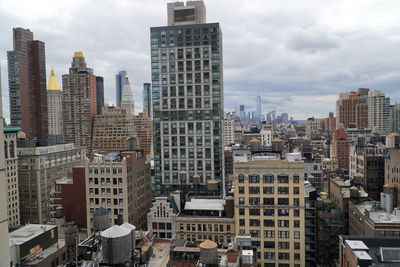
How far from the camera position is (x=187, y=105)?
122 metres

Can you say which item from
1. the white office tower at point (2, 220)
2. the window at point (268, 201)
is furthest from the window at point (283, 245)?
the white office tower at point (2, 220)

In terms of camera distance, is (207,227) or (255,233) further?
(207,227)

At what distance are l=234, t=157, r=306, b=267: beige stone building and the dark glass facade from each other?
43112mm

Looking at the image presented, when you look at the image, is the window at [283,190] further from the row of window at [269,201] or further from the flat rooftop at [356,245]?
the flat rooftop at [356,245]

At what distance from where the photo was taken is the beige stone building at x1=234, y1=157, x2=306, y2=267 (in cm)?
7506

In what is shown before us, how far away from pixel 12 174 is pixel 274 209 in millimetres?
115275

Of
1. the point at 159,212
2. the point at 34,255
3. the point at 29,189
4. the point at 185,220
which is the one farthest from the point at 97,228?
the point at 29,189

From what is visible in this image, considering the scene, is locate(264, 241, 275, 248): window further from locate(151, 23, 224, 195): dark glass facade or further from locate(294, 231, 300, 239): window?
locate(151, 23, 224, 195): dark glass facade

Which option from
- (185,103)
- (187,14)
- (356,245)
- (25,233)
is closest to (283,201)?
(356,245)

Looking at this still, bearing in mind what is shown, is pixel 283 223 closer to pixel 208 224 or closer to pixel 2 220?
pixel 208 224

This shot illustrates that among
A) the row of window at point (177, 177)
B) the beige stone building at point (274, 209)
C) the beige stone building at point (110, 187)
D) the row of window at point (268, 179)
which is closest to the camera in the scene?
the beige stone building at point (274, 209)

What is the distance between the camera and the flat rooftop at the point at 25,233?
6045cm

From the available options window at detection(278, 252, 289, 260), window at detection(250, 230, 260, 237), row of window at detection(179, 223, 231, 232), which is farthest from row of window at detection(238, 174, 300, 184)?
window at detection(278, 252, 289, 260)

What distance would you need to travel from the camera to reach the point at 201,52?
4751 inches
